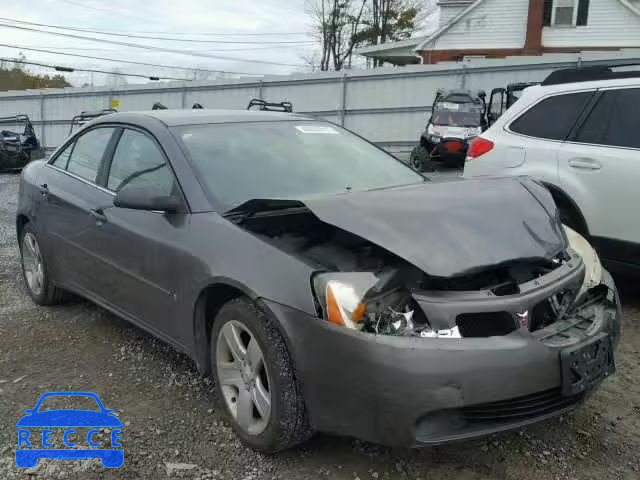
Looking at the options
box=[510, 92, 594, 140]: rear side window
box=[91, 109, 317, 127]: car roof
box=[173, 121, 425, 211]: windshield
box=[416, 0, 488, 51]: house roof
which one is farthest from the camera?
box=[416, 0, 488, 51]: house roof

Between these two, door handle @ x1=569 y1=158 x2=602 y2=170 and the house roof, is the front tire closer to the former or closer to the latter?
door handle @ x1=569 y1=158 x2=602 y2=170

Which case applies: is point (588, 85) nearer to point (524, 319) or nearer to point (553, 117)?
point (553, 117)

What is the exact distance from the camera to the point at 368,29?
38.4 meters

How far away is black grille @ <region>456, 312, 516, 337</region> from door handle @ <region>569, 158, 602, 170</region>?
2740 millimetres

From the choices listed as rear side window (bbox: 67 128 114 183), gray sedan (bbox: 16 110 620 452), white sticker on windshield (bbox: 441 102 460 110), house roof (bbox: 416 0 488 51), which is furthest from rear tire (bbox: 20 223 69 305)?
house roof (bbox: 416 0 488 51)

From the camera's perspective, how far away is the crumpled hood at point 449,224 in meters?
2.37

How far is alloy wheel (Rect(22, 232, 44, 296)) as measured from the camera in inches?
184

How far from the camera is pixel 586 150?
4.61 meters

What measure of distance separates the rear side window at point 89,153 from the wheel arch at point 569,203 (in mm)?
3329

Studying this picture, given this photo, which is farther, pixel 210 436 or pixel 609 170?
pixel 609 170

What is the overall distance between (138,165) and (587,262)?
2615mm

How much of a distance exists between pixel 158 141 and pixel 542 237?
2152 mm

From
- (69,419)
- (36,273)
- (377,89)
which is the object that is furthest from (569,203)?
(377,89)

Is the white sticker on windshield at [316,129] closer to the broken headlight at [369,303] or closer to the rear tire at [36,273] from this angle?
the broken headlight at [369,303]
